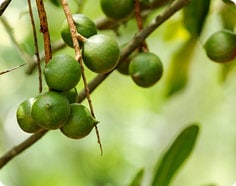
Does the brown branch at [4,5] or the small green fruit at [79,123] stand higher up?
the brown branch at [4,5]

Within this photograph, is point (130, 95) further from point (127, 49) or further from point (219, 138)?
point (127, 49)

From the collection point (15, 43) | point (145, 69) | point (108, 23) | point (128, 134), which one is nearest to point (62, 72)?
point (145, 69)

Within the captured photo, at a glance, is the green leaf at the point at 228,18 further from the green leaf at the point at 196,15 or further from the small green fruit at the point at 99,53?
the small green fruit at the point at 99,53

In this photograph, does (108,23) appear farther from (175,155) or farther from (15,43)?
(175,155)

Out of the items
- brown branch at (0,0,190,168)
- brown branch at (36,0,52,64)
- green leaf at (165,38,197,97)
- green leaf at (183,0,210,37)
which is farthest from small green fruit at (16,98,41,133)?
green leaf at (165,38,197,97)

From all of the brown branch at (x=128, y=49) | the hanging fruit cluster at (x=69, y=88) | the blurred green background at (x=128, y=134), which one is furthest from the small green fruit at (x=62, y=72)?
the blurred green background at (x=128, y=134)

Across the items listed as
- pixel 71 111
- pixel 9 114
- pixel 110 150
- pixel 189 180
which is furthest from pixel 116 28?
pixel 189 180

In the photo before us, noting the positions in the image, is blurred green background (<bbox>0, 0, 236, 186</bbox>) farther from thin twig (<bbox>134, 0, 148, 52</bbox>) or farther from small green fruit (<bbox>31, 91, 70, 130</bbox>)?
small green fruit (<bbox>31, 91, 70, 130</bbox>)
